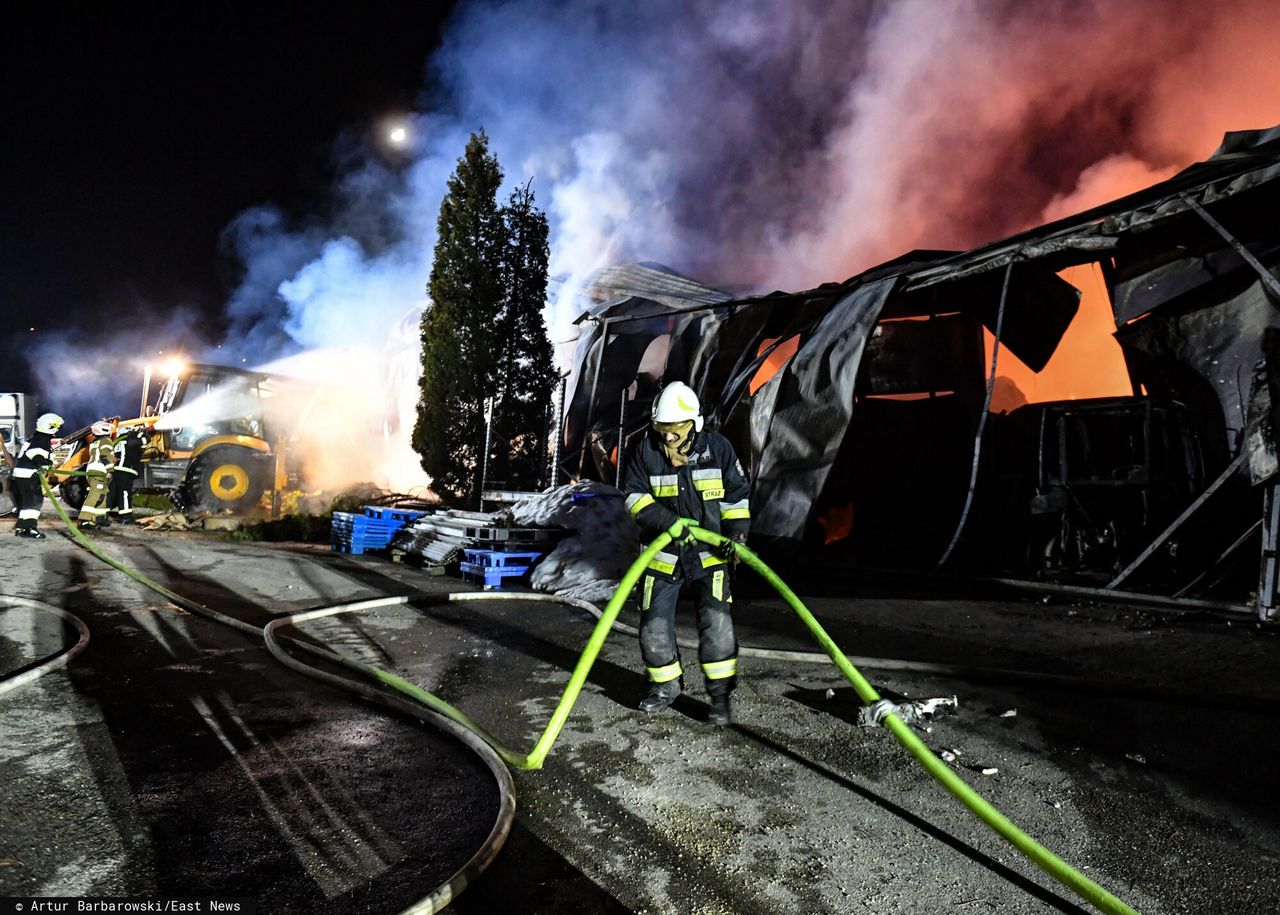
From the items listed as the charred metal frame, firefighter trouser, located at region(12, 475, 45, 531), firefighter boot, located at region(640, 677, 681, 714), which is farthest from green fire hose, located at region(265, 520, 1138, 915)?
firefighter trouser, located at region(12, 475, 45, 531)

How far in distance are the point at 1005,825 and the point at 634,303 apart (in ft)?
37.3

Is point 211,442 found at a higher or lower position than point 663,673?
higher

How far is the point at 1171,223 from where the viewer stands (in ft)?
22.8

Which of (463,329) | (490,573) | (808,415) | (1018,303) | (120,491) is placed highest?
(463,329)

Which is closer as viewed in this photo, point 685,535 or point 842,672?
point 842,672

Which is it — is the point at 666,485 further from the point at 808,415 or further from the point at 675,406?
the point at 808,415

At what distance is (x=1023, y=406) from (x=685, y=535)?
753cm

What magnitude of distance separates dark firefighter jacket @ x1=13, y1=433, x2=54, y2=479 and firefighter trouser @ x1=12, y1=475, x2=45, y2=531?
91 millimetres

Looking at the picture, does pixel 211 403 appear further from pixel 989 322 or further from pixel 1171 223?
pixel 1171 223

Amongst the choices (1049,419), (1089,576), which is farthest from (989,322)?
(1089,576)

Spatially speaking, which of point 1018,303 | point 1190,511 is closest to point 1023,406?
point 1018,303

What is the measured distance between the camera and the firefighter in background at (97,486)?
11453mm

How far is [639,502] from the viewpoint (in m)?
3.93

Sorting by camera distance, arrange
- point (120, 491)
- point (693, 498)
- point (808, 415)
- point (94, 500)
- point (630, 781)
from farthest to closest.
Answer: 1. point (120, 491)
2. point (94, 500)
3. point (808, 415)
4. point (693, 498)
5. point (630, 781)
